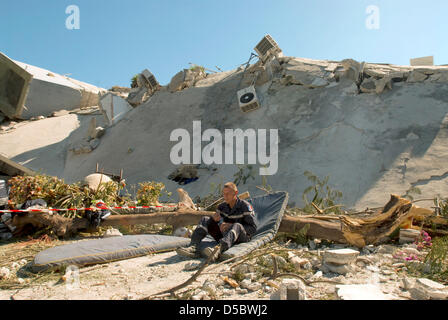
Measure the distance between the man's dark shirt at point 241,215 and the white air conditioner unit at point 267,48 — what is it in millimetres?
9551

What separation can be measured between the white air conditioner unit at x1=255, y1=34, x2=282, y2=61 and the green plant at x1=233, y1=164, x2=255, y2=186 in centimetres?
525

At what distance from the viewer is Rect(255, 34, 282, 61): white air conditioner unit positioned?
497 inches

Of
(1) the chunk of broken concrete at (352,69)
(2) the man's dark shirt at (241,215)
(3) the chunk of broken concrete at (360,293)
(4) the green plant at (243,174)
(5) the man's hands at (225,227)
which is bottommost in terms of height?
(3) the chunk of broken concrete at (360,293)

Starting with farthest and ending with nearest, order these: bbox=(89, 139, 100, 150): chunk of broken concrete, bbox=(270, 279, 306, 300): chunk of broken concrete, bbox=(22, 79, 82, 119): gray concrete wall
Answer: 1. bbox=(22, 79, 82, 119): gray concrete wall
2. bbox=(89, 139, 100, 150): chunk of broken concrete
3. bbox=(270, 279, 306, 300): chunk of broken concrete

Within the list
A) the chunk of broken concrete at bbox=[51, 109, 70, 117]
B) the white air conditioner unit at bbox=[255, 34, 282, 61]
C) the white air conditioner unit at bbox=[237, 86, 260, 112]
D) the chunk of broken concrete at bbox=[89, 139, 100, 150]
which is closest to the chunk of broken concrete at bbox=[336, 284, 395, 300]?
the white air conditioner unit at bbox=[237, 86, 260, 112]

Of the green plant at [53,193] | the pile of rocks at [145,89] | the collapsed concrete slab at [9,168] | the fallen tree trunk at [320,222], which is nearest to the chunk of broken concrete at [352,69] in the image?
the fallen tree trunk at [320,222]

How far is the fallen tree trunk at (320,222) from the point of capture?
14.3 feet

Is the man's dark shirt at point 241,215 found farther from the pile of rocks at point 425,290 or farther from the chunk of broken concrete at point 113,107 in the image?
the chunk of broken concrete at point 113,107

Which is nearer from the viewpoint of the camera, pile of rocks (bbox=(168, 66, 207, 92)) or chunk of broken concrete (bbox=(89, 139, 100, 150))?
chunk of broken concrete (bbox=(89, 139, 100, 150))

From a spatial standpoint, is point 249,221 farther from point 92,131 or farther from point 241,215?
point 92,131

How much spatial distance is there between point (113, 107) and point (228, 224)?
1260cm

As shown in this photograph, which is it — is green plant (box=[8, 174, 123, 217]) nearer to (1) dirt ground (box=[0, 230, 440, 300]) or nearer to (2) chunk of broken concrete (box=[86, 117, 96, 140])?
(1) dirt ground (box=[0, 230, 440, 300])

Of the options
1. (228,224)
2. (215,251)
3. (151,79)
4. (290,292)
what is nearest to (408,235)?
(228,224)
